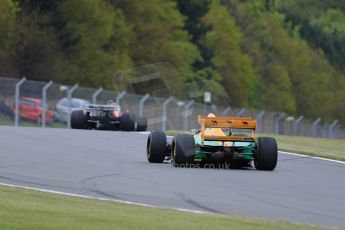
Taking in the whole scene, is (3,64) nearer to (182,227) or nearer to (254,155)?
(254,155)

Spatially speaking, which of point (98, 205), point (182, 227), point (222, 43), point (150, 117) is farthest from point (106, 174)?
point (222, 43)

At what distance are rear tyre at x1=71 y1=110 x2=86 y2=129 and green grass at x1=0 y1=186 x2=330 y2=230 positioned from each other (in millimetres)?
20577

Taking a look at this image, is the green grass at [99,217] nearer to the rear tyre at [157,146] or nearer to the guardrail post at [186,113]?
the rear tyre at [157,146]

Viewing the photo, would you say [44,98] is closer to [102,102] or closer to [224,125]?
[102,102]

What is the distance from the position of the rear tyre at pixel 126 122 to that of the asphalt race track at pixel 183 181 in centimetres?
1024

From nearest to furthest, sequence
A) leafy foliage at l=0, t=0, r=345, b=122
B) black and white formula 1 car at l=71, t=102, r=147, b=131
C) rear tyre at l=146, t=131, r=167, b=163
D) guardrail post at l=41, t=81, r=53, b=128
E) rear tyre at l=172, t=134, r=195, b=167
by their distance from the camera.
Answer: rear tyre at l=172, t=134, r=195, b=167, rear tyre at l=146, t=131, r=167, b=163, black and white formula 1 car at l=71, t=102, r=147, b=131, guardrail post at l=41, t=81, r=53, b=128, leafy foliage at l=0, t=0, r=345, b=122

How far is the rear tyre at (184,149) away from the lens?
63.3 feet

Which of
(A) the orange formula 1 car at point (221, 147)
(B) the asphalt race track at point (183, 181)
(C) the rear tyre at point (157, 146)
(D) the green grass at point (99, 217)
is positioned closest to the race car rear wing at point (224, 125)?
(A) the orange formula 1 car at point (221, 147)

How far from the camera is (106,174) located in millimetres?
17734

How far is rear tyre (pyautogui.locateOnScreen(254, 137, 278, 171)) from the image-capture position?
19.3 meters

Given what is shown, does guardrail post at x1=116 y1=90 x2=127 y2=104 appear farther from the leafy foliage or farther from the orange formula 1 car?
the orange formula 1 car

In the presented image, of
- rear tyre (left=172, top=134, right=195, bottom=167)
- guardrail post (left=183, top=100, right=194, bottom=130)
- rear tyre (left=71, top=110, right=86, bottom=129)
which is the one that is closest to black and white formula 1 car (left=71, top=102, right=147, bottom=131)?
rear tyre (left=71, top=110, right=86, bottom=129)

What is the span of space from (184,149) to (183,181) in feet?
7.69

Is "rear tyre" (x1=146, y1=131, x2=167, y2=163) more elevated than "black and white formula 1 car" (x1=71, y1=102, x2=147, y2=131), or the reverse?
"black and white formula 1 car" (x1=71, y1=102, x2=147, y2=131)
